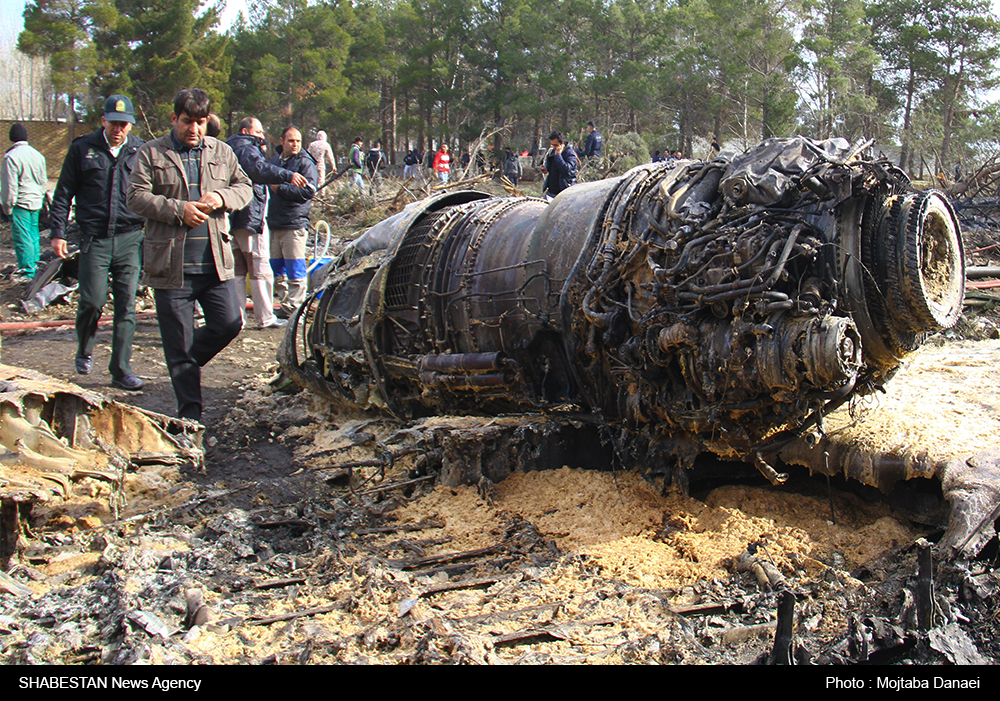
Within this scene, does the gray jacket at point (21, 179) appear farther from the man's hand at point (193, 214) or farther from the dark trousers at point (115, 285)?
the man's hand at point (193, 214)

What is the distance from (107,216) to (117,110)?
0.79 m

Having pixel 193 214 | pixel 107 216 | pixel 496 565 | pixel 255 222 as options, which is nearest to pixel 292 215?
pixel 255 222

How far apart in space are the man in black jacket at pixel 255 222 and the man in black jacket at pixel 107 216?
1.23 metres

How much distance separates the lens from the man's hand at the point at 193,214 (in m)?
4.89

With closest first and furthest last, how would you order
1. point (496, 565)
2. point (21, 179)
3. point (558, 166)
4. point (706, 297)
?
point (706, 297) < point (496, 565) < point (21, 179) < point (558, 166)

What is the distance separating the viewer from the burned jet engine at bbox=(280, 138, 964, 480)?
3.25 metres

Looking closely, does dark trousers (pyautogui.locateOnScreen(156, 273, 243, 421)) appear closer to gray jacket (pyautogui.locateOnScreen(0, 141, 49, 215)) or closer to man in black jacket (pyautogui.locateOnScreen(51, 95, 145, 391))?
man in black jacket (pyautogui.locateOnScreen(51, 95, 145, 391))

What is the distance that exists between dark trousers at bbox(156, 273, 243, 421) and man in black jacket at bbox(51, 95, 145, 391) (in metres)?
1.18

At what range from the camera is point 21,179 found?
9969 mm

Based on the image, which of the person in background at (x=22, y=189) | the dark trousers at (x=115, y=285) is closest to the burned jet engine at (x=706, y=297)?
the dark trousers at (x=115, y=285)

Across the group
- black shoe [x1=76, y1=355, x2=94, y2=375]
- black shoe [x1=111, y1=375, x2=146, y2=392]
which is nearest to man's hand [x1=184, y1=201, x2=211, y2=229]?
black shoe [x1=111, y1=375, x2=146, y2=392]

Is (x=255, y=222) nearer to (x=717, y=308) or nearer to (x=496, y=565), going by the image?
(x=496, y=565)
